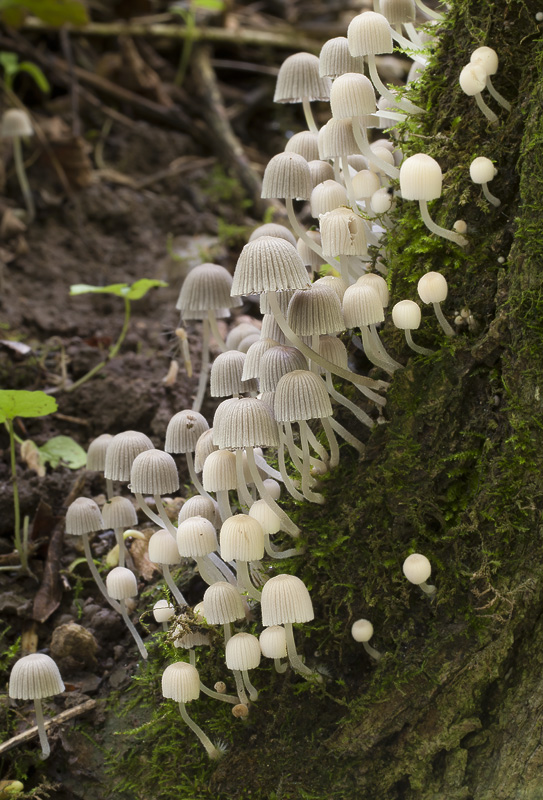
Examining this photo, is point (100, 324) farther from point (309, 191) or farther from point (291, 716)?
point (291, 716)

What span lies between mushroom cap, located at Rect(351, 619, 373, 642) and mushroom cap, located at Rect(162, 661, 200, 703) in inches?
17.5

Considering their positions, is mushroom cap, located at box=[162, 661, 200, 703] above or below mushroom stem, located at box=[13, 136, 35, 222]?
below

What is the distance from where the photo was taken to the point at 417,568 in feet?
6.47

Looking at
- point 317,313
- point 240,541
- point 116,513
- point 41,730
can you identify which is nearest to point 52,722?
point 41,730

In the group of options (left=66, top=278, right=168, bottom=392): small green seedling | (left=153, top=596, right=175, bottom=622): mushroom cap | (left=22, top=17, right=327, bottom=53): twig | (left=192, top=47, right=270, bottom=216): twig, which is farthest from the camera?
(left=22, top=17, right=327, bottom=53): twig

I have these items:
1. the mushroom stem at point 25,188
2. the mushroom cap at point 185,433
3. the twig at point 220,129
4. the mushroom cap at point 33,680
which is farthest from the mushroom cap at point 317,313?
the mushroom stem at point 25,188

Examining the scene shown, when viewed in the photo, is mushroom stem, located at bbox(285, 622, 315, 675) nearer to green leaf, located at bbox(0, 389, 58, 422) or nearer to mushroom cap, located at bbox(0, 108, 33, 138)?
green leaf, located at bbox(0, 389, 58, 422)

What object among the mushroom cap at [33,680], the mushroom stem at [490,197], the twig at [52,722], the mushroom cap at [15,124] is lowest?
the twig at [52,722]

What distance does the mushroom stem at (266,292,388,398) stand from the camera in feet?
6.64

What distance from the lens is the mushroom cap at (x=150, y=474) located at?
7.61ft

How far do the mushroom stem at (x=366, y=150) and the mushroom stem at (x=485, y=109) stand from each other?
281 millimetres

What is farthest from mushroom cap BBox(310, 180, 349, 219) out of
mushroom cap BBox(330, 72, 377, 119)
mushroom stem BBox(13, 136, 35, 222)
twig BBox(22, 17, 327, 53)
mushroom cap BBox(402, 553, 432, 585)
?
twig BBox(22, 17, 327, 53)

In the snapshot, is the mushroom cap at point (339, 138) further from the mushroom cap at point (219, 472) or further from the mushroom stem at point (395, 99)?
the mushroom cap at point (219, 472)

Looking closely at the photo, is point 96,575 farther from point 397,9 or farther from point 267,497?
point 397,9
